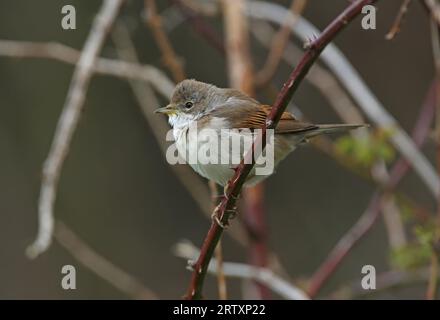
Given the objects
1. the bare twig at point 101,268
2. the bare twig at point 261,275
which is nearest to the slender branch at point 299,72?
the bare twig at point 261,275

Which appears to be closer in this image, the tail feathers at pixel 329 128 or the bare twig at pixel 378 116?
the tail feathers at pixel 329 128

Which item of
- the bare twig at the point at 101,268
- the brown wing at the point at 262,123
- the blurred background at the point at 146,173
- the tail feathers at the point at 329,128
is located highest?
the blurred background at the point at 146,173

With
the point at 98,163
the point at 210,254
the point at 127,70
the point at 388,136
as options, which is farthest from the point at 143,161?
the point at 210,254

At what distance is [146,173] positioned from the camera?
8.48m

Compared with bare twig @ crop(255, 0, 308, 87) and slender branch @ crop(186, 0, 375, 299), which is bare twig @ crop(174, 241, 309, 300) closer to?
slender branch @ crop(186, 0, 375, 299)

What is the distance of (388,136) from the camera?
4078 mm

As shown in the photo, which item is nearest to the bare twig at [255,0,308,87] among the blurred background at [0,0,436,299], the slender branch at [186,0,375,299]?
the slender branch at [186,0,375,299]

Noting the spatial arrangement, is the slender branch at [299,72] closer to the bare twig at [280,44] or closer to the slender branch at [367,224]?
the slender branch at [367,224]

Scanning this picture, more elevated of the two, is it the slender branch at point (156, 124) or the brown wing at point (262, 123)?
the slender branch at point (156, 124)

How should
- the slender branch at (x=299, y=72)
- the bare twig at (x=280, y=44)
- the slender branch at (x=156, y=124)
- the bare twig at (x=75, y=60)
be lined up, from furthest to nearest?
the slender branch at (x=156, y=124), the bare twig at (x=280, y=44), the bare twig at (x=75, y=60), the slender branch at (x=299, y=72)

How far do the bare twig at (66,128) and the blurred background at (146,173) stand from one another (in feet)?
10.5

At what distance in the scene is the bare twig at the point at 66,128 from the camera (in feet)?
12.0
